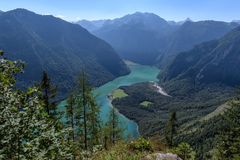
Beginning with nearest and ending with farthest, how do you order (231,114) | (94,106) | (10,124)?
1. (10,124)
2. (94,106)
3. (231,114)

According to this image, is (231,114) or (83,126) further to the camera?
(231,114)

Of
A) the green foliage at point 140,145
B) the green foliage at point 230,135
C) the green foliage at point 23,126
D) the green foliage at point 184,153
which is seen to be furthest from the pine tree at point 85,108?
the green foliage at point 23,126

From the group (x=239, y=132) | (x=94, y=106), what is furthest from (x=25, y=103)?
(x=239, y=132)

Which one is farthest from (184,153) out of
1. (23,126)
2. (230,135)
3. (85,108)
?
(23,126)

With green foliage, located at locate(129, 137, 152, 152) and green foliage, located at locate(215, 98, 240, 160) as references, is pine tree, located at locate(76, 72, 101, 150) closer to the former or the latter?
green foliage, located at locate(215, 98, 240, 160)

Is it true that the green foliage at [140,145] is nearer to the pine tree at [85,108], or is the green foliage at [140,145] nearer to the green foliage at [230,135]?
the pine tree at [85,108]

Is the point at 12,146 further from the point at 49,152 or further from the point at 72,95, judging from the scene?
the point at 72,95

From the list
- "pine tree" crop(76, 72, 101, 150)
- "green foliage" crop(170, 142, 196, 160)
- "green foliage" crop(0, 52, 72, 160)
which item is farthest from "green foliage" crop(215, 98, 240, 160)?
"green foliage" crop(0, 52, 72, 160)

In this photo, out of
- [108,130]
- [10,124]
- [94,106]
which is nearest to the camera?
[10,124]

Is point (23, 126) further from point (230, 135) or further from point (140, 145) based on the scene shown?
point (230, 135)
